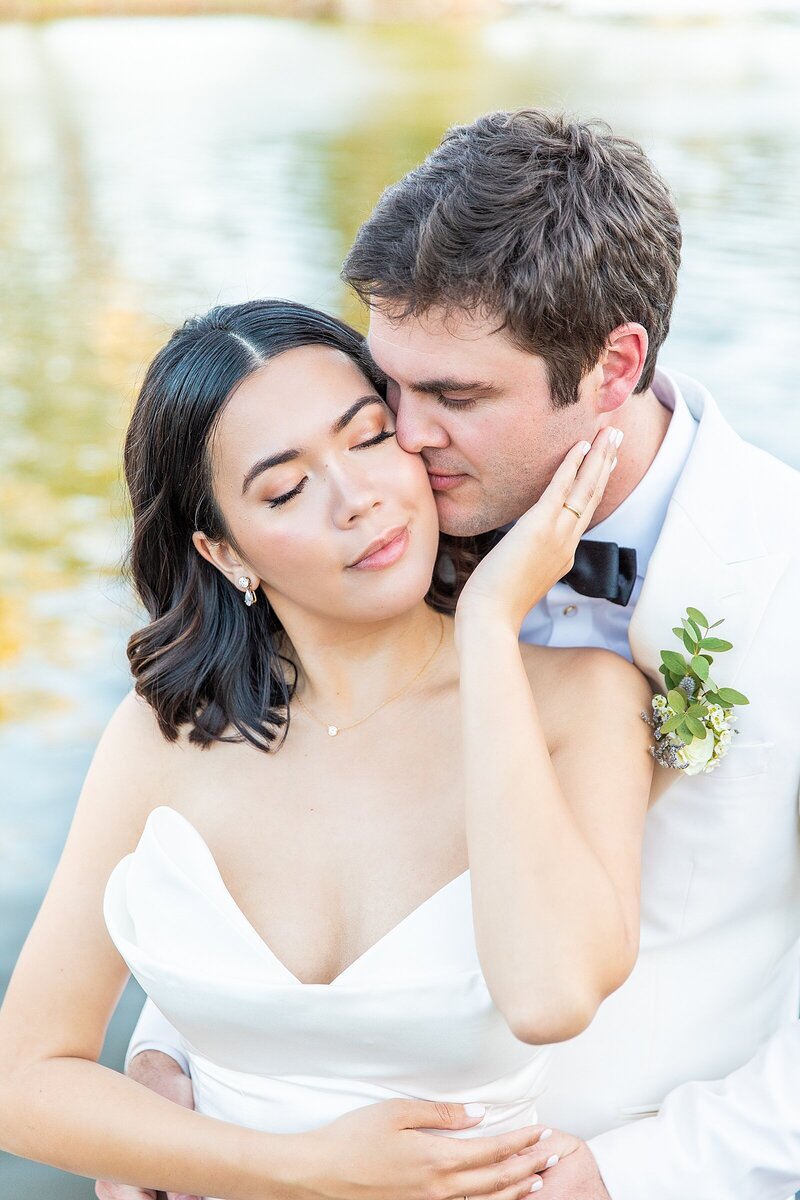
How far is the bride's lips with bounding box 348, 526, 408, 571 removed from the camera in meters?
2.20

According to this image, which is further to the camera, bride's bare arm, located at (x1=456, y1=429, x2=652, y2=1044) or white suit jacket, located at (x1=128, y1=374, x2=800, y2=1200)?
white suit jacket, located at (x1=128, y1=374, x2=800, y2=1200)

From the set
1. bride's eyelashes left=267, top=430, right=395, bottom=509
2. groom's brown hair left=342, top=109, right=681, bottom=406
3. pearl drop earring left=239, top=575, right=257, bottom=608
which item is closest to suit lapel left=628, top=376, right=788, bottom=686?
groom's brown hair left=342, top=109, right=681, bottom=406

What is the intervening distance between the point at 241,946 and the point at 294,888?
147 millimetres

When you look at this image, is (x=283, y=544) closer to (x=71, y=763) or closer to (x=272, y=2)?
(x=71, y=763)

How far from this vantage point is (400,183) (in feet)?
7.73

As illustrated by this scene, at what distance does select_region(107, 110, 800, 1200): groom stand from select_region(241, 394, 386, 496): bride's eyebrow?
9 centimetres

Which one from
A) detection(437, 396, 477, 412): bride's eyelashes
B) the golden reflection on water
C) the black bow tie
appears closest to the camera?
detection(437, 396, 477, 412): bride's eyelashes

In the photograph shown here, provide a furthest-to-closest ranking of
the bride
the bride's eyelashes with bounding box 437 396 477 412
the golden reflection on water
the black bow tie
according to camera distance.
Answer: the golden reflection on water < the black bow tie < the bride's eyelashes with bounding box 437 396 477 412 < the bride

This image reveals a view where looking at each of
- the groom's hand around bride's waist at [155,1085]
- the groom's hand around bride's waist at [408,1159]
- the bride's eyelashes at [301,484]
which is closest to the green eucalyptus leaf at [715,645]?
the bride's eyelashes at [301,484]

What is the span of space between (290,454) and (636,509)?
680mm

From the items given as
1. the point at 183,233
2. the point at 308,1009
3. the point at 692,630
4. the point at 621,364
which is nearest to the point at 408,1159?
the point at 308,1009

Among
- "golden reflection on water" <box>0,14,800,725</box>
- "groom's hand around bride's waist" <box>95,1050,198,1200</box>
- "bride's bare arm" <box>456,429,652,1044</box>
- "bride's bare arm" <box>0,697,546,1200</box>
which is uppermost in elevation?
"bride's bare arm" <box>456,429,652,1044</box>

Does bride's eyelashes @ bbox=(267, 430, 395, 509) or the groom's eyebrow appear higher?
the groom's eyebrow

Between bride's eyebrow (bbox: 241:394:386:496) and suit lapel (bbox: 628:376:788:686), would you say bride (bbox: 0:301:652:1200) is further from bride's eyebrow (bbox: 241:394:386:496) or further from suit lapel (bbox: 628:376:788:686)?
suit lapel (bbox: 628:376:788:686)
